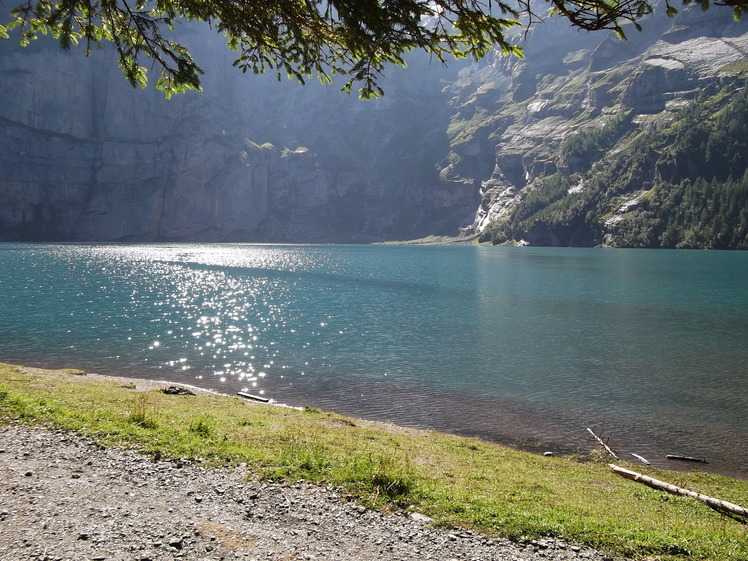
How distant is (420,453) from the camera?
15641 millimetres

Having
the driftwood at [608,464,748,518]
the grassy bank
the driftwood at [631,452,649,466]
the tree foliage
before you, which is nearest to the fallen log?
the grassy bank

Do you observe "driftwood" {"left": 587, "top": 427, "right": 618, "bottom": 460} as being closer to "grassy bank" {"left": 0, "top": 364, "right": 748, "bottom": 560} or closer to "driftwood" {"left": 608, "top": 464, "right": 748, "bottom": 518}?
"grassy bank" {"left": 0, "top": 364, "right": 748, "bottom": 560}

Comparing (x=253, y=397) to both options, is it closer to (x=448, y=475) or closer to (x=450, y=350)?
(x=448, y=475)

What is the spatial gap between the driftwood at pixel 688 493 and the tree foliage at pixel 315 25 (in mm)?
11516

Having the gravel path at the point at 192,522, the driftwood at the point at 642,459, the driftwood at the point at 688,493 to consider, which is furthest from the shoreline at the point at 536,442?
the gravel path at the point at 192,522

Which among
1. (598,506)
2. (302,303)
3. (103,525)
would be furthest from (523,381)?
(302,303)

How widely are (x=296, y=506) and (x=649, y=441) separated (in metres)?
19.6

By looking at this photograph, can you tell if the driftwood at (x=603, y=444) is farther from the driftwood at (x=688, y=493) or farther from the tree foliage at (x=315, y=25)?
the tree foliage at (x=315, y=25)

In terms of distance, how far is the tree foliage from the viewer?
8523mm

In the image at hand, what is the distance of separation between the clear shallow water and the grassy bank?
244 inches

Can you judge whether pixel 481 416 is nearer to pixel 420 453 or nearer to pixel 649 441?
pixel 649 441

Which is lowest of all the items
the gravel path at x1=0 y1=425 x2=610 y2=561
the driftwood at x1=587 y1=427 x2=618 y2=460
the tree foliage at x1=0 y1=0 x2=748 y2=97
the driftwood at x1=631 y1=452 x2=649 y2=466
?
the driftwood at x1=631 y1=452 x2=649 y2=466

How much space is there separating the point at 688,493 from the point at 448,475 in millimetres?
7192

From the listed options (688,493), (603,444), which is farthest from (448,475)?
(603,444)
